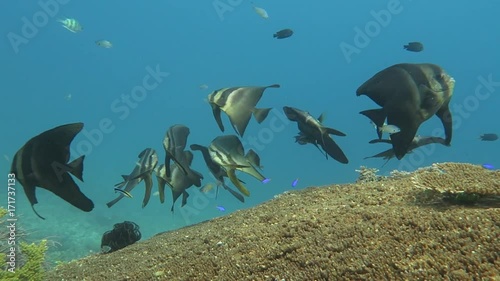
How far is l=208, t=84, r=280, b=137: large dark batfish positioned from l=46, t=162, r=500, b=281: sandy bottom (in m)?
1.06

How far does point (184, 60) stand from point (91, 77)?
31.1 m

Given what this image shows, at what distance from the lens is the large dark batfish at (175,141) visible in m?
4.02

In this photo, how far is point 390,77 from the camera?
296cm

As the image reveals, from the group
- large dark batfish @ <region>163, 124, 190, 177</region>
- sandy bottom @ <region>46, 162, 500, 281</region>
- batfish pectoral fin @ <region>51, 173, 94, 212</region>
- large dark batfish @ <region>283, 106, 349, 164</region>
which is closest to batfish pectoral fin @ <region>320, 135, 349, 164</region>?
large dark batfish @ <region>283, 106, 349, 164</region>

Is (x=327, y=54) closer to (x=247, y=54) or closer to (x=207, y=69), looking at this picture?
(x=247, y=54)

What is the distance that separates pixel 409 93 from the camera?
287 centimetres

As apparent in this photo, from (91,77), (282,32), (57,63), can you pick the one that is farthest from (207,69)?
(282,32)

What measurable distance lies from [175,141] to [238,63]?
13822 centimetres

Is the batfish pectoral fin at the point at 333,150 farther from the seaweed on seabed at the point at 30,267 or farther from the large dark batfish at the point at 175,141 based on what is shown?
the seaweed on seabed at the point at 30,267

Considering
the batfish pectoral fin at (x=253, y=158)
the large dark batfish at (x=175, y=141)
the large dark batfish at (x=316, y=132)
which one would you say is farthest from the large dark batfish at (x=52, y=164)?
the large dark batfish at (x=316, y=132)

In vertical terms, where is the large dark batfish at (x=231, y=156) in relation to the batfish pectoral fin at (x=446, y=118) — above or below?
below

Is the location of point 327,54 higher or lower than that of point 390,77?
higher

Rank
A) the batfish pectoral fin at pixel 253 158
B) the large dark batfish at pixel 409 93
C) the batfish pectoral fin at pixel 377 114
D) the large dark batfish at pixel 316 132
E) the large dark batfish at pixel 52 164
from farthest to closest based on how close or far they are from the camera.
Answer: the batfish pectoral fin at pixel 253 158 < the large dark batfish at pixel 316 132 < the batfish pectoral fin at pixel 377 114 < the large dark batfish at pixel 409 93 < the large dark batfish at pixel 52 164

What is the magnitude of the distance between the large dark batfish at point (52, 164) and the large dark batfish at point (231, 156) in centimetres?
157
